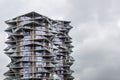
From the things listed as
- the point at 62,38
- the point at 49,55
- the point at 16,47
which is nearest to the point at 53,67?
the point at 49,55

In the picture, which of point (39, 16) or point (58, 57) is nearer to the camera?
point (39, 16)

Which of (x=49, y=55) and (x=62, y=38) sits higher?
(x=62, y=38)

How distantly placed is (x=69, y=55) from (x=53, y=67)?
2504cm

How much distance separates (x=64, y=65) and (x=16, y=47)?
26.3m

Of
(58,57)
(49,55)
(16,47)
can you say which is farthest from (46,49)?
(58,57)

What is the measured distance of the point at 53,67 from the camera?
127 meters

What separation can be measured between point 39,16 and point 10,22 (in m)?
10.7

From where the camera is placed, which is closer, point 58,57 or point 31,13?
point 31,13

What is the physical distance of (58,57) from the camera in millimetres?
146375

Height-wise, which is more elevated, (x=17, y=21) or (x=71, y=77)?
(x=17, y=21)

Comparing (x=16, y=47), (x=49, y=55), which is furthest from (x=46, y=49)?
(x=16, y=47)

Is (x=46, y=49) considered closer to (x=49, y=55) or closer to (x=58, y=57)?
(x=49, y=55)

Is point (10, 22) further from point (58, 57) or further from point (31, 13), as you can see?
point (58, 57)

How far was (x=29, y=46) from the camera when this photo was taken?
12531 cm
